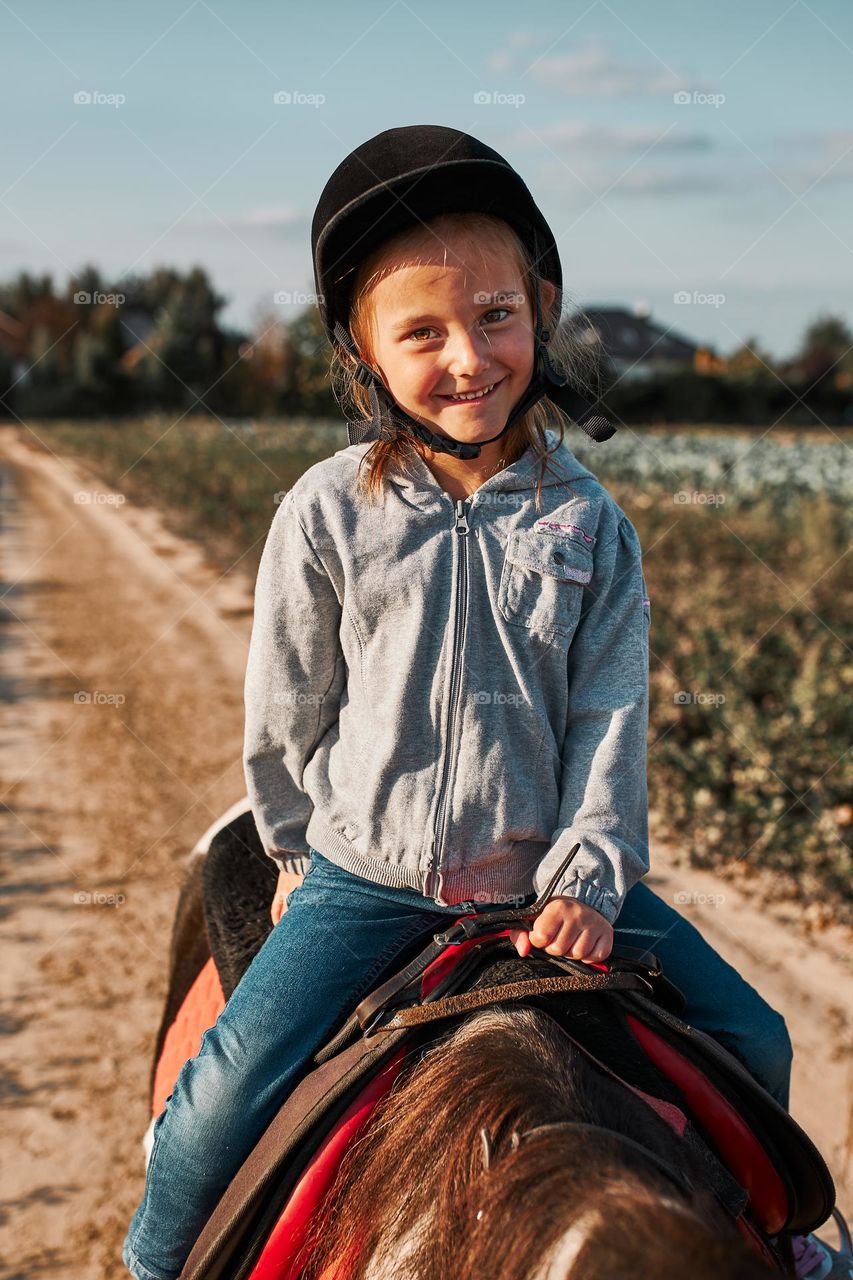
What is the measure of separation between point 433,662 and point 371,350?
22.3 inches

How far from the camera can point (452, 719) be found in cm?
180

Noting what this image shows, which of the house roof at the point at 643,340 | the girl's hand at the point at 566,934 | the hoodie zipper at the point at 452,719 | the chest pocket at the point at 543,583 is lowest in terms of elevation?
the girl's hand at the point at 566,934

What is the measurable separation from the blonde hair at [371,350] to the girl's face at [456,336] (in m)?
0.02

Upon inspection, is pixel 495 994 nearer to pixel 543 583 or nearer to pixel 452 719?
pixel 452 719

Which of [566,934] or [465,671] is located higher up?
[465,671]

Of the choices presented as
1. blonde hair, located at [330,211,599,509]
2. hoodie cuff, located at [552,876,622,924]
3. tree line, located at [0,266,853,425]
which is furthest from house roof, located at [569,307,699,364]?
hoodie cuff, located at [552,876,622,924]

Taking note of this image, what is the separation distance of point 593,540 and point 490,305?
438mm

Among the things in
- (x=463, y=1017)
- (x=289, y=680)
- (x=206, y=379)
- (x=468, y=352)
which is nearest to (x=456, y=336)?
(x=468, y=352)

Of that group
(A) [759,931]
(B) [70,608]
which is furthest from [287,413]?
(A) [759,931]

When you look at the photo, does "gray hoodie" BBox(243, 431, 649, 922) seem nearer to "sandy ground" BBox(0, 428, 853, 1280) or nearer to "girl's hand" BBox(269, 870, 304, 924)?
"girl's hand" BBox(269, 870, 304, 924)

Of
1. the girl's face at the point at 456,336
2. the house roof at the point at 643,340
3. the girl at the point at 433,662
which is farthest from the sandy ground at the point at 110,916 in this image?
the house roof at the point at 643,340

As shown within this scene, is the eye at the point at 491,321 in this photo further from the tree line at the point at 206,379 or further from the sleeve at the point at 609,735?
the tree line at the point at 206,379

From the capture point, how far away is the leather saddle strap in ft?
4.86

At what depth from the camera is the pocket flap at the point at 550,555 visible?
1824mm
